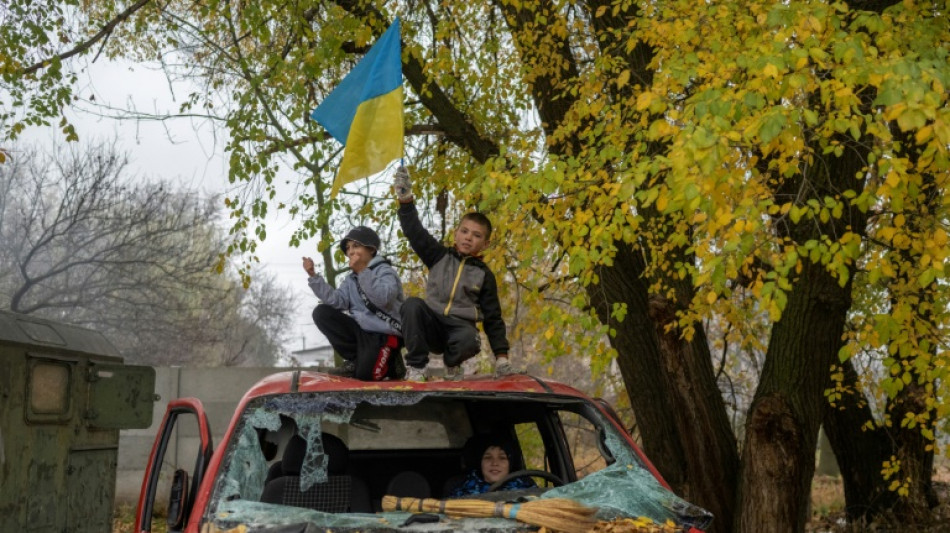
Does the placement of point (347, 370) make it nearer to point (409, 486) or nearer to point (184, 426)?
point (409, 486)

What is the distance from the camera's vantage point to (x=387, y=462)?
5.43m

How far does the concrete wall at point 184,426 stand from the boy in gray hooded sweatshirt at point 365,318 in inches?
286

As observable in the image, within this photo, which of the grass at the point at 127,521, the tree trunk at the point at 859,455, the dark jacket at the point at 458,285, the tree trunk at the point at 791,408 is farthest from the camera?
the grass at the point at 127,521

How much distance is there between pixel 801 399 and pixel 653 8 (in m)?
3.24

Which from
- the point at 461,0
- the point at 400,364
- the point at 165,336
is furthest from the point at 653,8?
the point at 165,336

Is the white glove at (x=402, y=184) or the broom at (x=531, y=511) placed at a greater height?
the white glove at (x=402, y=184)

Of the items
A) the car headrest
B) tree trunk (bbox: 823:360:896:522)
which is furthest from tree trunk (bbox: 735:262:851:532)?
the car headrest

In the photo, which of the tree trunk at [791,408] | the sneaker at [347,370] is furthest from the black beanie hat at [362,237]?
the tree trunk at [791,408]

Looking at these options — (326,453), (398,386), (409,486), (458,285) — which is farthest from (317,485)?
(458,285)

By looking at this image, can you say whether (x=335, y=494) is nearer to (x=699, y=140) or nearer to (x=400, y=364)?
(x=400, y=364)

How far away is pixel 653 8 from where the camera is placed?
7.86 metres

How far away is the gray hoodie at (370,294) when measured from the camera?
18.3 ft

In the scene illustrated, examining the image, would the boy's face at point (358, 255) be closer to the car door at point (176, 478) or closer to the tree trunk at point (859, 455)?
the car door at point (176, 478)

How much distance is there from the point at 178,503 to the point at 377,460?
1.81 metres
